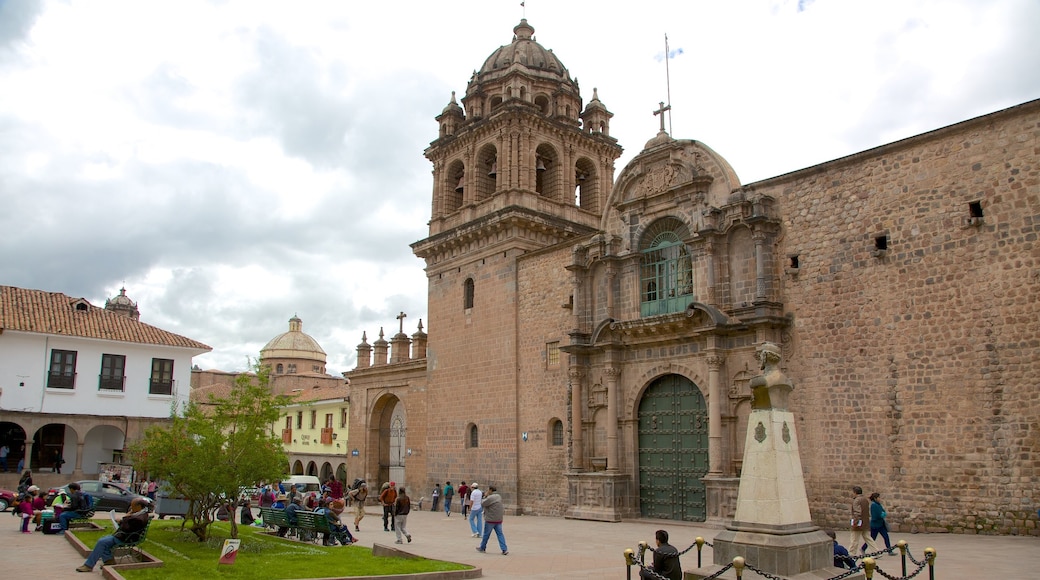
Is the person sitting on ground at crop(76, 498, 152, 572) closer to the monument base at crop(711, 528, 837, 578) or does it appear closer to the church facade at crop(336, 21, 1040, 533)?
the monument base at crop(711, 528, 837, 578)

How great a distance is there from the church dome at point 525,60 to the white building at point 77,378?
54.7ft

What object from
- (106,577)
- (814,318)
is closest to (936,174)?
(814,318)

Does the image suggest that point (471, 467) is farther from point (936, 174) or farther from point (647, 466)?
point (936, 174)

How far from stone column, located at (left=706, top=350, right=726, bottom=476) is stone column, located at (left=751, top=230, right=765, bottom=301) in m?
1.73

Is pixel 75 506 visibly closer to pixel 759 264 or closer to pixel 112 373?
pixel 112 373

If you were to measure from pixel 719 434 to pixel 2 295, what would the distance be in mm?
27269

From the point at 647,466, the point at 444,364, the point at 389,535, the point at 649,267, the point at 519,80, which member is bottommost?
the point at 389,535

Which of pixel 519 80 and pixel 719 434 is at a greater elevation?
pixel 519 80

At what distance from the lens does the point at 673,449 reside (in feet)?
64.3

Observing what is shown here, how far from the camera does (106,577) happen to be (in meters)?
10.4

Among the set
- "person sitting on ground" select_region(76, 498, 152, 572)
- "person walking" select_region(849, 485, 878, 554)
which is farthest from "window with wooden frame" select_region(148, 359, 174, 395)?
"person walking" select_region(849, 485, 878, 554)

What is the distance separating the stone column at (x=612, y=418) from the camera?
20531 millimetres

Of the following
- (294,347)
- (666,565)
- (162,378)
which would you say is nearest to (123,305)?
(294,347)

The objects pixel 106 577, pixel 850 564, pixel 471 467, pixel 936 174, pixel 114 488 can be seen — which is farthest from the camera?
pixel 471 467
